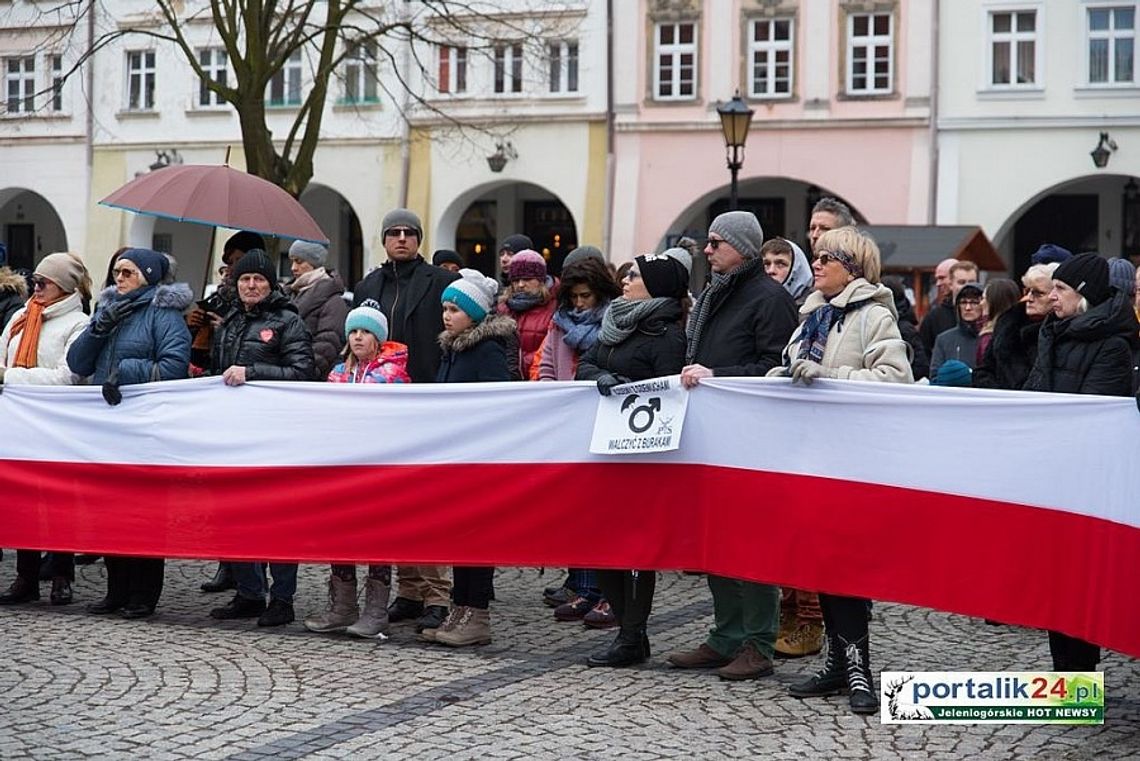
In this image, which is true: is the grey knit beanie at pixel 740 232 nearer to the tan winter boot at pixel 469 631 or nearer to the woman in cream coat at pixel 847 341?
the woman in cream coat at pixel 847 341

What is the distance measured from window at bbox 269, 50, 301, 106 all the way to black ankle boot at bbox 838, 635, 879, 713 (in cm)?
3471

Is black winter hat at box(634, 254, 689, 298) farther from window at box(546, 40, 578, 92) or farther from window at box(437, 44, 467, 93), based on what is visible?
Result: window at box(437, 44, 467, 93)

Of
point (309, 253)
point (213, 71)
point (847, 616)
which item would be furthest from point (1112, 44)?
point (847, 616)

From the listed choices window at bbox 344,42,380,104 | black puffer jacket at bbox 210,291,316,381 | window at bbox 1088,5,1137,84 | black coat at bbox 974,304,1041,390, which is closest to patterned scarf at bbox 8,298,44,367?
black puffer jacket at bbox 210,291,316,381

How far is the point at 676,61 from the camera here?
3831cm

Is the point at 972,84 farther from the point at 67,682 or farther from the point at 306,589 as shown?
the point at 67,682

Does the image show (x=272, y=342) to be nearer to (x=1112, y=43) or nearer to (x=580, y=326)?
(x=580, y=326)

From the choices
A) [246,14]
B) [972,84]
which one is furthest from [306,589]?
[972,84]

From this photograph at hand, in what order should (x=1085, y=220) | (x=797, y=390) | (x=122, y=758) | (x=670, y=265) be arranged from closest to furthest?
(x=122, y=758)
(x=797, y=390)
(x=670, y=265)
(x=1085, y=220)

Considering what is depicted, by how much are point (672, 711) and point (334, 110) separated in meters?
34.1

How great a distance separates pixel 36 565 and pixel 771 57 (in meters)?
28.6

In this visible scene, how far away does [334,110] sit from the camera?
4075cm

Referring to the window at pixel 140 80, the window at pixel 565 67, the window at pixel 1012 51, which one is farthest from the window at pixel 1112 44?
the window at pixel 140 80

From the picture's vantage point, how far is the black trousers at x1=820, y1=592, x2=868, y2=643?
8.22 metres
